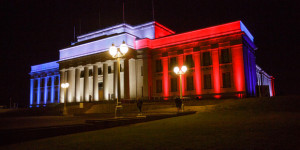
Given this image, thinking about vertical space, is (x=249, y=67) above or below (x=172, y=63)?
below

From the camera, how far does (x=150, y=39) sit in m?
42.6

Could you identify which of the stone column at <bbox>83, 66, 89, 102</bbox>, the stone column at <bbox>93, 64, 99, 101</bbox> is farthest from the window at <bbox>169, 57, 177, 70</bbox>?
the stone column at <bbox>83, 66, 89, 102</bbox>

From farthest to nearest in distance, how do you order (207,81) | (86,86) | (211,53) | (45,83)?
(45,83), (86,86), (207,81), (211,53)

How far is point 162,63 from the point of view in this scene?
40781mm

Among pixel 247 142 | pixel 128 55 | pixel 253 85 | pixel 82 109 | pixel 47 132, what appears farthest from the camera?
pixel 128 55

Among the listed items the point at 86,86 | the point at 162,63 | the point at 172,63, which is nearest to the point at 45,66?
the point at 86,86

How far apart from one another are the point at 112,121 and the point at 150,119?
318cm

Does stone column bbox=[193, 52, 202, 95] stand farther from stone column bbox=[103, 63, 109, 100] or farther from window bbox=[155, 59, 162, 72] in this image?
stone column bbox=[103, 63, 109, 100]

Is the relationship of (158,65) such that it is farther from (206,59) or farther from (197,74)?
(206,59)

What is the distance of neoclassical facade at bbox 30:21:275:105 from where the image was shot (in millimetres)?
34594

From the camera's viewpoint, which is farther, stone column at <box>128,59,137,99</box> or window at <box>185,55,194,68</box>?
stone column at <box>128,59,137,99</box>

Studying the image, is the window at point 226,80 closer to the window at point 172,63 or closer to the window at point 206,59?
the window at point 206,59

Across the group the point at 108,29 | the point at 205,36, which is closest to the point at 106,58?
the point at 108,29

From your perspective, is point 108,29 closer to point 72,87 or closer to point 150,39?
point 150,39
